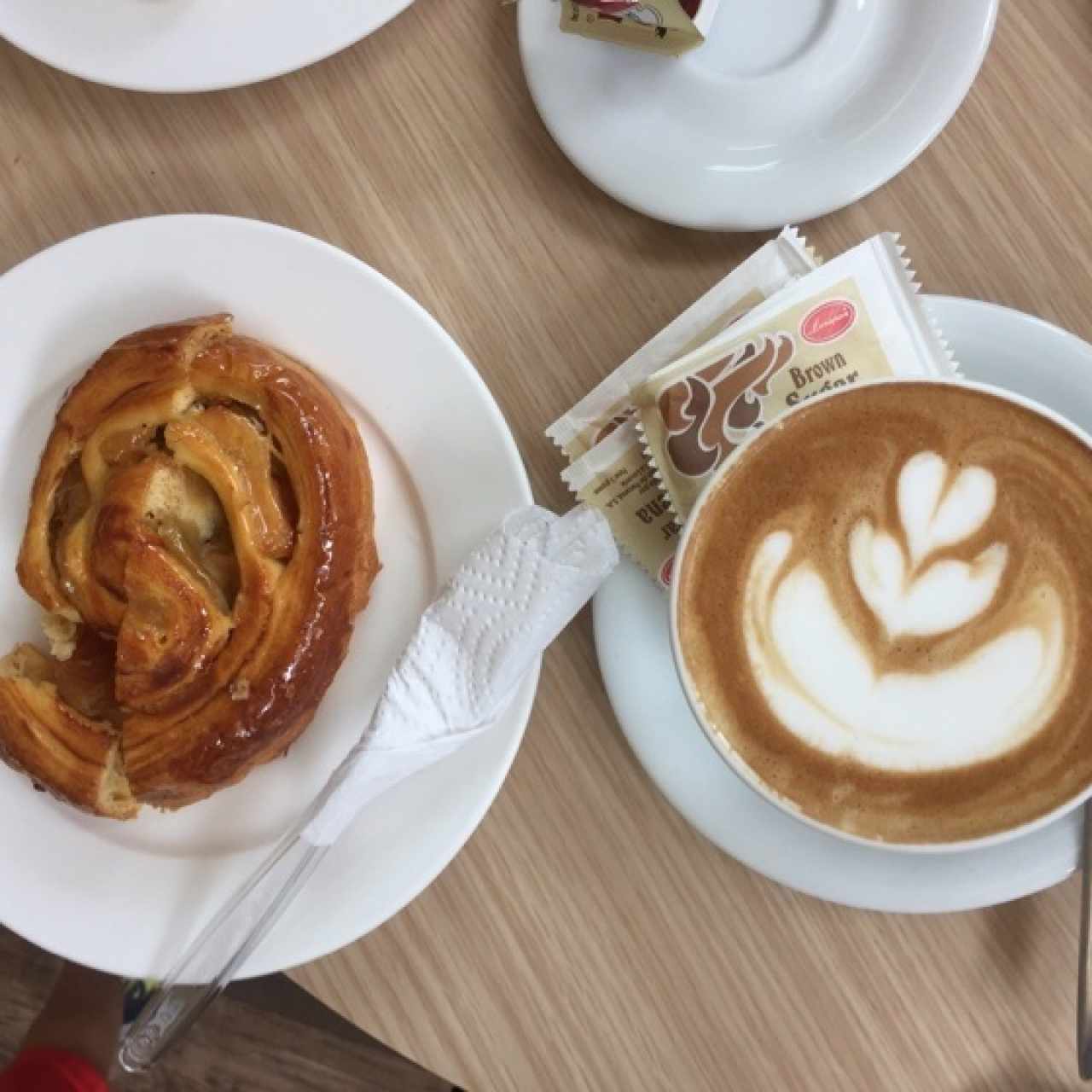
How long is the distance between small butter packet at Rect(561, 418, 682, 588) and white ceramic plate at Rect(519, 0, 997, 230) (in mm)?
177

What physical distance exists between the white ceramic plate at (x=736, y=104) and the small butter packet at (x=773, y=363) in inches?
2.3

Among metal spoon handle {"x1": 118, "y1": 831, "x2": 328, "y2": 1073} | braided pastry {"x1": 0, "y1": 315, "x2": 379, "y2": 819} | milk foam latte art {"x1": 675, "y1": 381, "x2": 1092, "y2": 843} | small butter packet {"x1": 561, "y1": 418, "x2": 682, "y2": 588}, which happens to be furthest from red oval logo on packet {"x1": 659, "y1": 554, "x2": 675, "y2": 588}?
metal spoon handle {"x1": 118, "y1": 831, "x2": 328, "y2": 1073}

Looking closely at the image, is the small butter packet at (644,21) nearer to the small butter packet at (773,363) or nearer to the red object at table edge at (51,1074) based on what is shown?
the small butter packet at (773,363)

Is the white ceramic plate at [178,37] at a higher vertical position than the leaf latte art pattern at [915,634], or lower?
higher

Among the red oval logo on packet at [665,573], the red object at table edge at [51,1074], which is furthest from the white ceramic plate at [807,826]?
the red object at table edge at [51,1074]

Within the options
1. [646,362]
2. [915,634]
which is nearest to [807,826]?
[915,634]

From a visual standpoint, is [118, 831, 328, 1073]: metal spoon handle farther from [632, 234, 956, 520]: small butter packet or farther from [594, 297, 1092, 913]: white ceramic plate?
[632, 234, 956, 520]: small butter packet

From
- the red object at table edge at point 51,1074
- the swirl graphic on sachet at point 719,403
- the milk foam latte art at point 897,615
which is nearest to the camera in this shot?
the milk foam latte art at point 897,615

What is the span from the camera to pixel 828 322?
843mm

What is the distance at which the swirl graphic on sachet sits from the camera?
839 millimetres

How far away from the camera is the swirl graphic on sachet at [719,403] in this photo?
84cm

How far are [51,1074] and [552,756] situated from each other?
2.47ft

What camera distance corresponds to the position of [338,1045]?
4.95 ft

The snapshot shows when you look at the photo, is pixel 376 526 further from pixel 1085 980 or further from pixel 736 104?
pixel 1085 980
